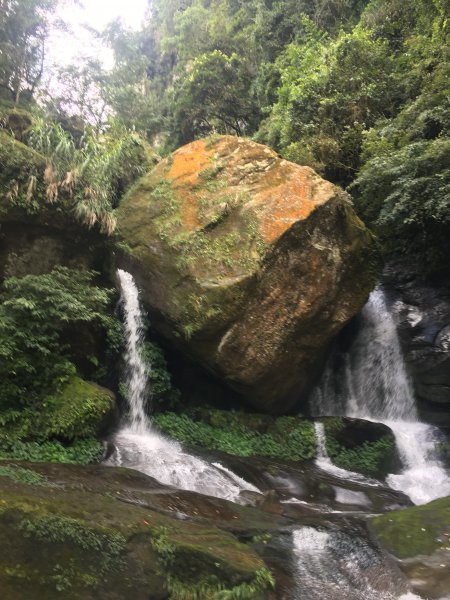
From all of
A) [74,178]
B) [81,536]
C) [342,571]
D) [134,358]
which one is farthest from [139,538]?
[74,178]

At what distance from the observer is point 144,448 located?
807 centimetres

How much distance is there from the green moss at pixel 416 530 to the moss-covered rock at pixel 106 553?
175 centimetres

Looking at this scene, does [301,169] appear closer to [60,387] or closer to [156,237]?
[156,237]

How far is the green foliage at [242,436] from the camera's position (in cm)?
964

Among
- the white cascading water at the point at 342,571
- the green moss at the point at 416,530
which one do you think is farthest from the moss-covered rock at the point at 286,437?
the white cascading water at the point at 342,571

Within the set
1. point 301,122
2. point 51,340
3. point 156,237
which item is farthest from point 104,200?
point 301,122

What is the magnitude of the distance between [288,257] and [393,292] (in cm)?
427

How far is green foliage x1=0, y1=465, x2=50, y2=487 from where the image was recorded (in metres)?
4.80

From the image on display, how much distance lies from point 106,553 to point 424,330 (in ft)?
32.0

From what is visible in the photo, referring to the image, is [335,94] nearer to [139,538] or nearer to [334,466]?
[334,466]

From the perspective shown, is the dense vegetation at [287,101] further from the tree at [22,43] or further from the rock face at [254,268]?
the rock face at [254,268]

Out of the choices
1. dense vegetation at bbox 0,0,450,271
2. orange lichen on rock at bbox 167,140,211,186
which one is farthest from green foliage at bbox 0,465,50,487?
orange lichen on rock at bbox 167,140,211,186

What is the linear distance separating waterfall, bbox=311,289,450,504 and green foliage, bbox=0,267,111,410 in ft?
21.7

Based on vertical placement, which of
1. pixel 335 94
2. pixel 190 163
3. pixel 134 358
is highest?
pixel 335 94
